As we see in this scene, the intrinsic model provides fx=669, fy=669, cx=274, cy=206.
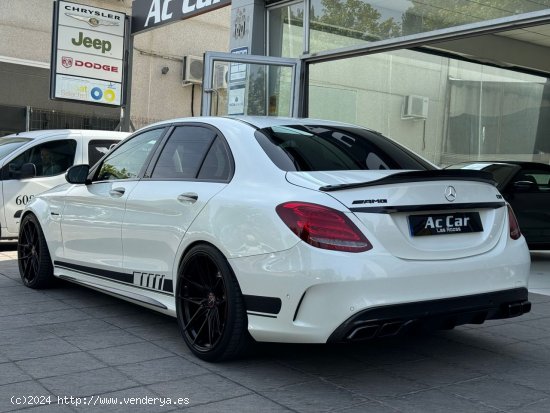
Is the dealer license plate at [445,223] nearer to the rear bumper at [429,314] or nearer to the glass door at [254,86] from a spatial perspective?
the rear bumper at [429,314]

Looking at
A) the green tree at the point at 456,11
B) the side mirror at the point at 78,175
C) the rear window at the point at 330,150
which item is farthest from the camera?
the green tree at the point at 456,11

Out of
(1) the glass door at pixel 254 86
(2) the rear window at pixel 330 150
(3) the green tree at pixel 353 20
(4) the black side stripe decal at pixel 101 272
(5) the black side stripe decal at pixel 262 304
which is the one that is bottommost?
(4) the black side stripe decal at pixel 101 272

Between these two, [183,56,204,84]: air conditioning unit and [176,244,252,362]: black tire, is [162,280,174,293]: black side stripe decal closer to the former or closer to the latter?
[176,244,252,362]: black tire

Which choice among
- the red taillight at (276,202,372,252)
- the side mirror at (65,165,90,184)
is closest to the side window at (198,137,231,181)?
the red taillight at (276,202,372,252)

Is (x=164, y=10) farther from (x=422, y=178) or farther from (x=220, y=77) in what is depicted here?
(x=422, y=178)

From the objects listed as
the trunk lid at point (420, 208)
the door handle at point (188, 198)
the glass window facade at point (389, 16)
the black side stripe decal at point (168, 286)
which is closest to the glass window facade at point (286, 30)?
the glass window facade at point (389, 16)

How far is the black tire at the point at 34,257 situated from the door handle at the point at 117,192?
4.63 ft

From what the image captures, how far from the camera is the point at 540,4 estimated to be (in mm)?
6902

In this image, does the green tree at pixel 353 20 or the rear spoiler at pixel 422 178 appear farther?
the green tree at pixel 353 20

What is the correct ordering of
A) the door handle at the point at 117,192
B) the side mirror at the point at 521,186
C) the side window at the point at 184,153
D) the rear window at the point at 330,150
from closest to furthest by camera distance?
the rear window at the point at 330,150
the side window at the point at 184,153
the door handle at the point at 117,192
the side mirror at the point at 521,186

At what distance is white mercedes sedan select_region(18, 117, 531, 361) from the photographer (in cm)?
338

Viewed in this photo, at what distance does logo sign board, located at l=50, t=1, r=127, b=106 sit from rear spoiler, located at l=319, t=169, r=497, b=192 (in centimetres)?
1106

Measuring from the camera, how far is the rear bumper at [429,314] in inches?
130

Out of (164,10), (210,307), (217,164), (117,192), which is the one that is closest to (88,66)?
(164,10)
